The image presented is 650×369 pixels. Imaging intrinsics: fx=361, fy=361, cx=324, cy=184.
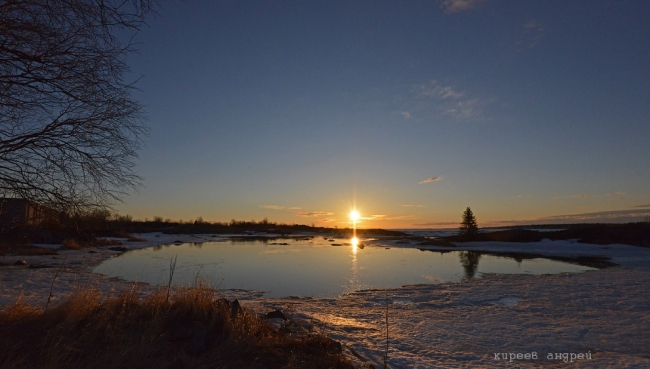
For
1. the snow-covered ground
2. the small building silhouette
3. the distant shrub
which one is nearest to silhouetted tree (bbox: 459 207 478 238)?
the snow-covered ground

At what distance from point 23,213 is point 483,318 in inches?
366

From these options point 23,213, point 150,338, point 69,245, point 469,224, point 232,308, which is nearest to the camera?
point 23,213

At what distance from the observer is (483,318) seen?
8.76 m

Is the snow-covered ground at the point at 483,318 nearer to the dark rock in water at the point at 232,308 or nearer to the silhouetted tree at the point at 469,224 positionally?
the dark rock in water at the point at 232,308

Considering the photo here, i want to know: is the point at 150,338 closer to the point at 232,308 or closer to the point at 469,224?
the point at 232,308

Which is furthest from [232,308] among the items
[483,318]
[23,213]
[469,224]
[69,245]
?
[469,224]

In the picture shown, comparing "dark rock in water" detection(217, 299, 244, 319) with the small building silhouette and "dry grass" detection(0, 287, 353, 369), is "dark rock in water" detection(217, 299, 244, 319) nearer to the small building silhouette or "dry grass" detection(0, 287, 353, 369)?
"dry grass" detection(0, 287, 353, 369)

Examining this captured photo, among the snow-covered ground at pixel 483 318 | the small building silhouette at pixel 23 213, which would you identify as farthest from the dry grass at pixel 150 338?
the small building silhouette at pixel 23 213

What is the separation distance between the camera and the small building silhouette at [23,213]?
4.75 m

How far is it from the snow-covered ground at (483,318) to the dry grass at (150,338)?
1.12 meters

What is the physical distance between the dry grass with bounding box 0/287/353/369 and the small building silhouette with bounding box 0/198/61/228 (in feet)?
5.09

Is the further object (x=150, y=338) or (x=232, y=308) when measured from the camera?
(x=232, y=308)

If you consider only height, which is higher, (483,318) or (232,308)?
(232,308)

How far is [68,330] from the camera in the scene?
521 cm
